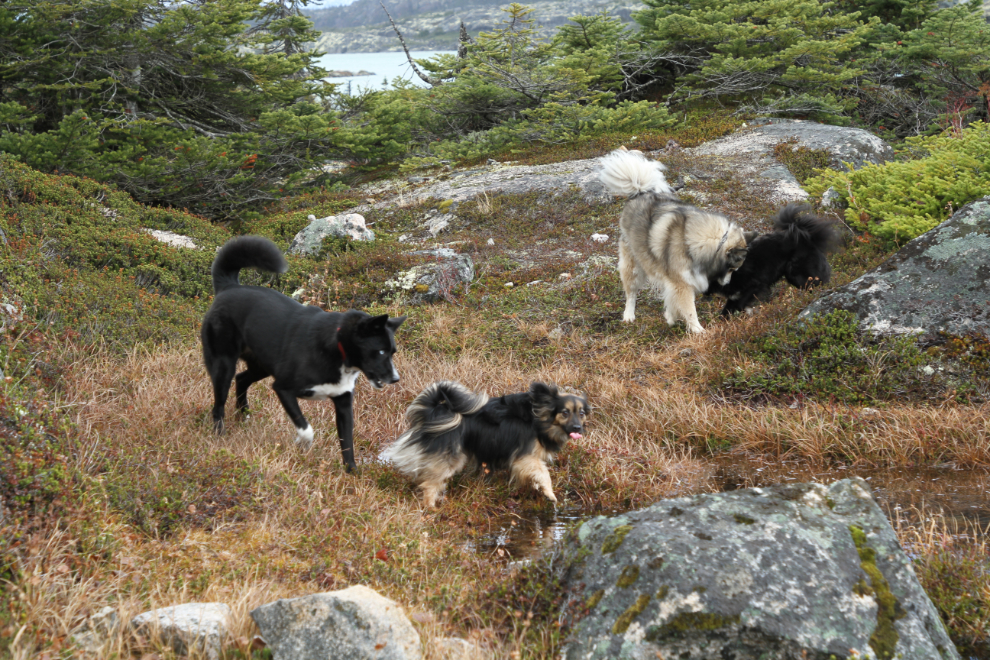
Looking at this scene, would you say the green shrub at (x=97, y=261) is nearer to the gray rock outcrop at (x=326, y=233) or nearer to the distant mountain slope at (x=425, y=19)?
the gray rock outcrop at (x=326, y=233)

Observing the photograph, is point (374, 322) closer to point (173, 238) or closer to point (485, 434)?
point (485, 434)

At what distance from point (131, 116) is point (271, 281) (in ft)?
21.9

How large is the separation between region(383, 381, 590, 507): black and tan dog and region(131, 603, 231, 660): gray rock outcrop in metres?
2.17

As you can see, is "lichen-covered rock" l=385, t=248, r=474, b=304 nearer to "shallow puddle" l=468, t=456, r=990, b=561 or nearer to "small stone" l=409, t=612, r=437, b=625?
"shallow puddle" l=468, t=456, r=990, b=561

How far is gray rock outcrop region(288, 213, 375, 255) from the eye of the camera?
447 inches

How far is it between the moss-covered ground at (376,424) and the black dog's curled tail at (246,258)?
44.4 inches

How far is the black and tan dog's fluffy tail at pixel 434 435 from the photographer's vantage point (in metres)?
4.98

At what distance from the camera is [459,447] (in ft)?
16.6

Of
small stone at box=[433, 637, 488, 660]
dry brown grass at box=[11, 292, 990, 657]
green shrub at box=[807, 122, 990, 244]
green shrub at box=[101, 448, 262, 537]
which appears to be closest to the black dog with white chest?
dry brown grass at box=[11, 292, 990, 657]

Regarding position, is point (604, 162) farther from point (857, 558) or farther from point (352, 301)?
point (857, 558)

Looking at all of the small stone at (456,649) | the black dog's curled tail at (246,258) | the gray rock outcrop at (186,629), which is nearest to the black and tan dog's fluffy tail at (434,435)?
the black dog's curled tail at (246,258)

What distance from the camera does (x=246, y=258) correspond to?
5406 mm

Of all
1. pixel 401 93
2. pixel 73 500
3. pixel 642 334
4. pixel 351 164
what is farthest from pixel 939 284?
pixel 401 93

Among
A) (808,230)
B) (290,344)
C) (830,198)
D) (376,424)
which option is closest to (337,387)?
(290,344)
